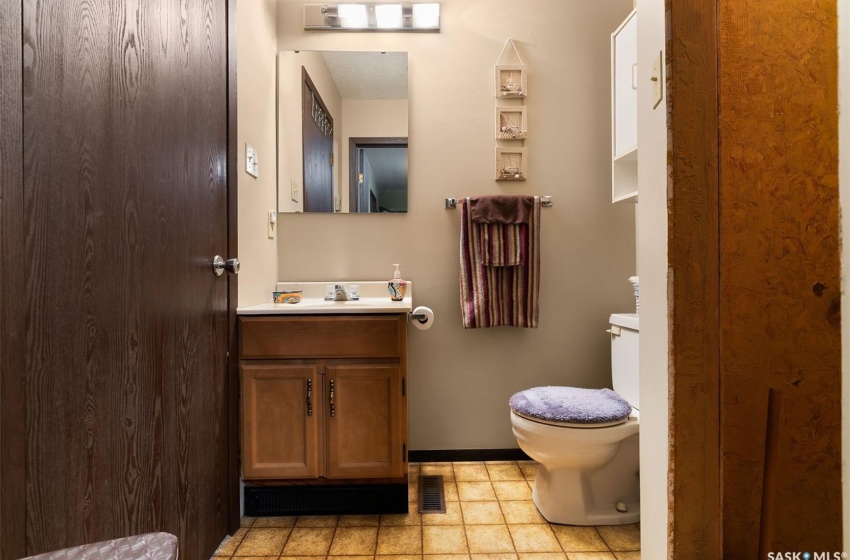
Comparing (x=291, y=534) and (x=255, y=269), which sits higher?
(x=255, y=269)

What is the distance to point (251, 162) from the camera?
5.53 ft

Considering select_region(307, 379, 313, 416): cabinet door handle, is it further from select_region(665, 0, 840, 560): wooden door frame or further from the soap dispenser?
select_region(665, 0, 840, 560): wooden door frame

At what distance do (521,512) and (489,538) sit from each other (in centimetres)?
22

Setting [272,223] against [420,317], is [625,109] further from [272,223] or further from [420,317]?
[272,223]

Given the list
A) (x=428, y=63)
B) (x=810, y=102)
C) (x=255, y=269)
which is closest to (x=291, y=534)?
(x=255, y=269)

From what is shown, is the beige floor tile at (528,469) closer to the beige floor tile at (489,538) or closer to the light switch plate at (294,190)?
the beige floor tile at (489,538)

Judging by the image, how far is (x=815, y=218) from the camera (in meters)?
0.93

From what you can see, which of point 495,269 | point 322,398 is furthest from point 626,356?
point 322,398

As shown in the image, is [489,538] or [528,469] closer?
[489,538]

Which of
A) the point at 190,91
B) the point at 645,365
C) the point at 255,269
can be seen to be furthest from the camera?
the point at 255,269

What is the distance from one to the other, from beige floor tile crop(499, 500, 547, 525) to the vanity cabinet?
1.37ft

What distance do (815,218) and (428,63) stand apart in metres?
1.66

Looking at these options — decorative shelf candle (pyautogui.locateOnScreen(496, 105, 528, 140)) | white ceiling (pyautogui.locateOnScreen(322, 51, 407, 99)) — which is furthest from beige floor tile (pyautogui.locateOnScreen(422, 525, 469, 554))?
white ceiling (pyautogui.locateOnScreen(322, 51, 407, 99))

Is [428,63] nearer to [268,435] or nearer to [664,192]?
[664,192]
